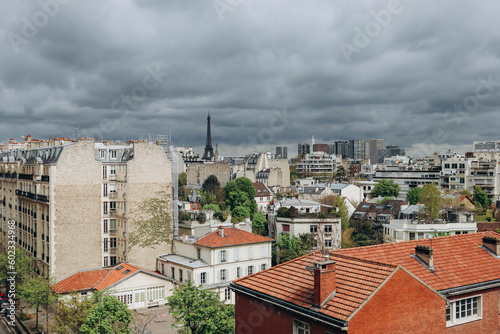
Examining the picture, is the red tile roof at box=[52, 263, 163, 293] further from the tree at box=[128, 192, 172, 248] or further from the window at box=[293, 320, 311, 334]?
the window at box=[293, 320, 311, 334]

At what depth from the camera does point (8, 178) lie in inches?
2464

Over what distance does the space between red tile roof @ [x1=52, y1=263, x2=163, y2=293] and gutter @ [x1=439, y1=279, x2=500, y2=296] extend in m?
32.7

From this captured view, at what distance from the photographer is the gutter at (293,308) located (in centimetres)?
1593

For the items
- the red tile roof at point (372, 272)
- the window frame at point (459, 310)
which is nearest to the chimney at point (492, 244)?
the red tile roof at point (372, 272)

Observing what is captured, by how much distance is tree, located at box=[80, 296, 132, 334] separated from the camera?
90.3 ft

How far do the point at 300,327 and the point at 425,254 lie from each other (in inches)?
273

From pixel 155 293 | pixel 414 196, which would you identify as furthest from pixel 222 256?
pixel 414 196

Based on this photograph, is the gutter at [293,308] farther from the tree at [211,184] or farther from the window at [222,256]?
the tree at [211,184]

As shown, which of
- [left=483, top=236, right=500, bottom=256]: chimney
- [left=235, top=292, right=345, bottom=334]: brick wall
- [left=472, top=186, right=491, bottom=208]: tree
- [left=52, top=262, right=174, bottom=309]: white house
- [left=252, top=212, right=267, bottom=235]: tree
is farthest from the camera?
[left=472, top=186, right=491, bottom=208]: tree

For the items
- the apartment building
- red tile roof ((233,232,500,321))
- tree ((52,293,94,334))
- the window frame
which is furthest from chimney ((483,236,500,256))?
tree ((52,293,94,334))

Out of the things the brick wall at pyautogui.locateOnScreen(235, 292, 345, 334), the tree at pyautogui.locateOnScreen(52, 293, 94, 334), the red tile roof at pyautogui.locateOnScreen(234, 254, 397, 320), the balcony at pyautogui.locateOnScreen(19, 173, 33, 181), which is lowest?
the tree at pyautogui.locateOnScreen(52, 293, 94, 334)

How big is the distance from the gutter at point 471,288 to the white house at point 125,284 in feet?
105

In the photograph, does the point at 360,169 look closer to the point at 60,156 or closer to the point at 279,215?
the point at 279,215

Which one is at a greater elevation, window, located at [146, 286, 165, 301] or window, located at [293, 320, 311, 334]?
window, located at [293, 320, 311, 334]
